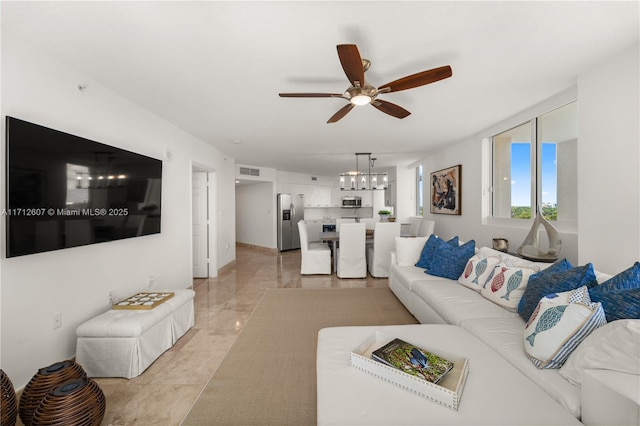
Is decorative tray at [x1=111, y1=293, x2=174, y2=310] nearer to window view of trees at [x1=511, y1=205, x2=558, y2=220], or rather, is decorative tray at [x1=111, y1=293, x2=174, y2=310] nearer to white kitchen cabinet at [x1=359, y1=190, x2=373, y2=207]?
window view of trees at [x1=511, y1=205, x2=558, y2=220]

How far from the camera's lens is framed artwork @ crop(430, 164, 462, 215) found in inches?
194

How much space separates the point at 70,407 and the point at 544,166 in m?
4.67

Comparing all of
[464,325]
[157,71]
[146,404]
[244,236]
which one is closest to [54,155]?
[157,71]

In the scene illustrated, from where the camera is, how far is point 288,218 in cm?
803

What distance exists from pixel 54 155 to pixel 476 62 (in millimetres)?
3295

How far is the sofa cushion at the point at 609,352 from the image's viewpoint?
1.05 meters

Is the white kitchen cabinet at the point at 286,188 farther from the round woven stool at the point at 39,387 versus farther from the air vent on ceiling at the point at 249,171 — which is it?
the round woven stool at the point at 39,387

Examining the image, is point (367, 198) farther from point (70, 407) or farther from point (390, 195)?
point (70, 407)

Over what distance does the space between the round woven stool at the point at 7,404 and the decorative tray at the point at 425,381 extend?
68.6 inches

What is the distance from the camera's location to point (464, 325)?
6.56 feet

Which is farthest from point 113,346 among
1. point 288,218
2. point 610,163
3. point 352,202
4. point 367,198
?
point 367,198

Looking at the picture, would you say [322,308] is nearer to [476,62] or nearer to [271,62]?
[271,62]

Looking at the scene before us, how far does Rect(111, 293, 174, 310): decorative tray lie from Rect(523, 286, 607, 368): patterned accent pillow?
110 inches

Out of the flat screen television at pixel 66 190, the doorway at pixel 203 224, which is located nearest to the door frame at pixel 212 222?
the doorway at pixel 203 224
